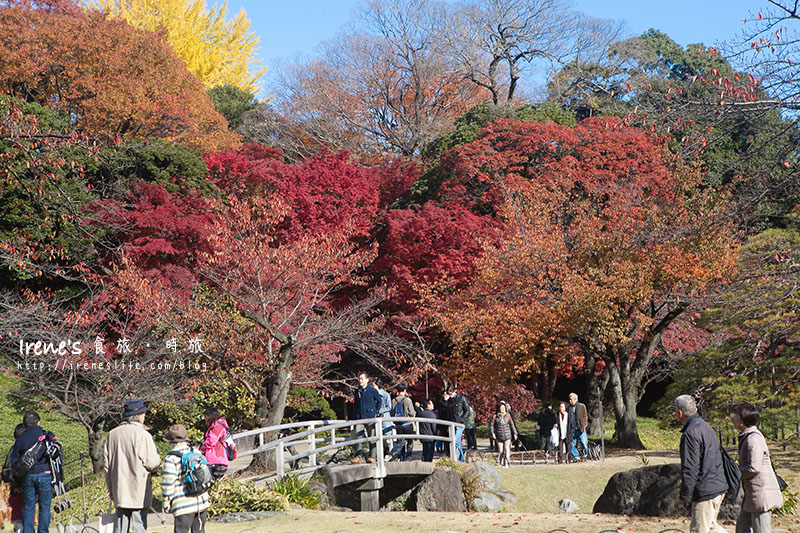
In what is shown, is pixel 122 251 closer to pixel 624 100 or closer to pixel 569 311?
pixel 569 311

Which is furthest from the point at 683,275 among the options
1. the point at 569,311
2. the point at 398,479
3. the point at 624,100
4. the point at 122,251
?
the point at 624,100

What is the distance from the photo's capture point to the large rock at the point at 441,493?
13312 mm

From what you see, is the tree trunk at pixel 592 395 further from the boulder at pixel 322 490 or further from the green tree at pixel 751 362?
the boulder at pixel 322 490

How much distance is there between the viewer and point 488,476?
14.8 metres

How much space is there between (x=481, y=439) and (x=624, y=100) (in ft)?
55.9

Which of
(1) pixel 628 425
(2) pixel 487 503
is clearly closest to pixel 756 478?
(2) pixel 487 503

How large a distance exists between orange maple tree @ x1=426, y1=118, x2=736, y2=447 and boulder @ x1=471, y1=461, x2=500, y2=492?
3.49 metres

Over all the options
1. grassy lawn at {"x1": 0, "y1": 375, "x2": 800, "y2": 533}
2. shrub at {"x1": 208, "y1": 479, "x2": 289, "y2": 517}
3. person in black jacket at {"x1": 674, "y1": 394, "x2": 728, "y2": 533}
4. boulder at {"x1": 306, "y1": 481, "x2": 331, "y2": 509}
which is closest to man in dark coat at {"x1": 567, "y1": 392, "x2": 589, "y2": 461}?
grassy lawn at {"x1": 0, "y1": 375, "x2": 800, "y2": 533}

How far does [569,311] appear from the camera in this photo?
1744 cm

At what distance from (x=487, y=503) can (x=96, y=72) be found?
20735 mm

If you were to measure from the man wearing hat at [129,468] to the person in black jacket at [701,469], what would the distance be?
4497mm

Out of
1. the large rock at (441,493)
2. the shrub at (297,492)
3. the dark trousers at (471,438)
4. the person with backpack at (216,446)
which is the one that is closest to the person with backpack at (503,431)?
the large rock at (441,493)

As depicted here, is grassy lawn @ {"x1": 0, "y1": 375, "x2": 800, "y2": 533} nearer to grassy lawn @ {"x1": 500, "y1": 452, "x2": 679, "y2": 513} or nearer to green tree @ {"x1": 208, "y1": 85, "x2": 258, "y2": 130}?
grassy lawn @ {"x1": 500, "y1": 452, "x2": 679, "y2": 513}

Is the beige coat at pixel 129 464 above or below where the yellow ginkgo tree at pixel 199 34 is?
below
